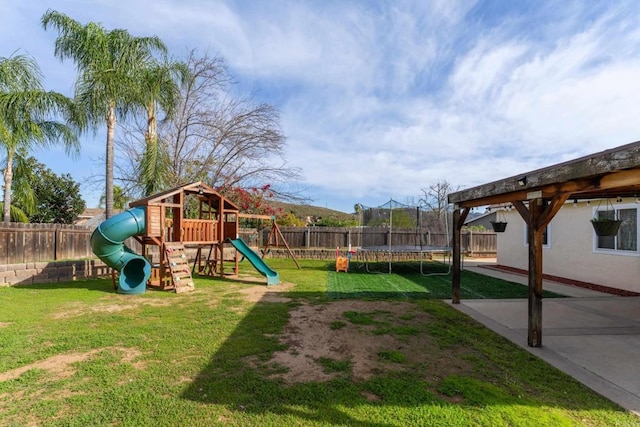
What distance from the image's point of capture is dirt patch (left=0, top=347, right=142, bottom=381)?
9.95 feet

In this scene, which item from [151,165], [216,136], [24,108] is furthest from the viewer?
[216,136]

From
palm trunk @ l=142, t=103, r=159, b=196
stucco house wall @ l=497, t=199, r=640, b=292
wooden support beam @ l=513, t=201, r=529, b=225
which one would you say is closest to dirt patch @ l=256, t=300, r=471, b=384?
wooden support beam @ l=513, t=201, r=529, b=225

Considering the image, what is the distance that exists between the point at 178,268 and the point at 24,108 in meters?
6.34

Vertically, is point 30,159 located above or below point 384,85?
below

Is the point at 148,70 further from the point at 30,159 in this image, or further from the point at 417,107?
the point at 30,159

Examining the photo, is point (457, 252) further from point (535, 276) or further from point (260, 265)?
point (260, 265)

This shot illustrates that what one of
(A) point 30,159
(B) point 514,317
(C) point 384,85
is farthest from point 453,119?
(A) point 30,159

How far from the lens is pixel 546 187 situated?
3875 mm

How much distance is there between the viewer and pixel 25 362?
3303mm

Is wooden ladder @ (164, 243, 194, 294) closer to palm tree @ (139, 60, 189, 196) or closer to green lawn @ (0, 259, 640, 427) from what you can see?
green lawn @ (0, 259, 640, 427)

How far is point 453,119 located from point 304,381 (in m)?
11.6

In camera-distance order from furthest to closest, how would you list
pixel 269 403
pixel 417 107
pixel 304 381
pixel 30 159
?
1. pixel 30 159
2. pixel 417 107
3. pixel 304 381
4. pixel 269 403

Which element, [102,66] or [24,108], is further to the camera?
[24,108]

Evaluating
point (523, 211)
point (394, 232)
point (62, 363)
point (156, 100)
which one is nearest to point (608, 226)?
point (523, 211)
